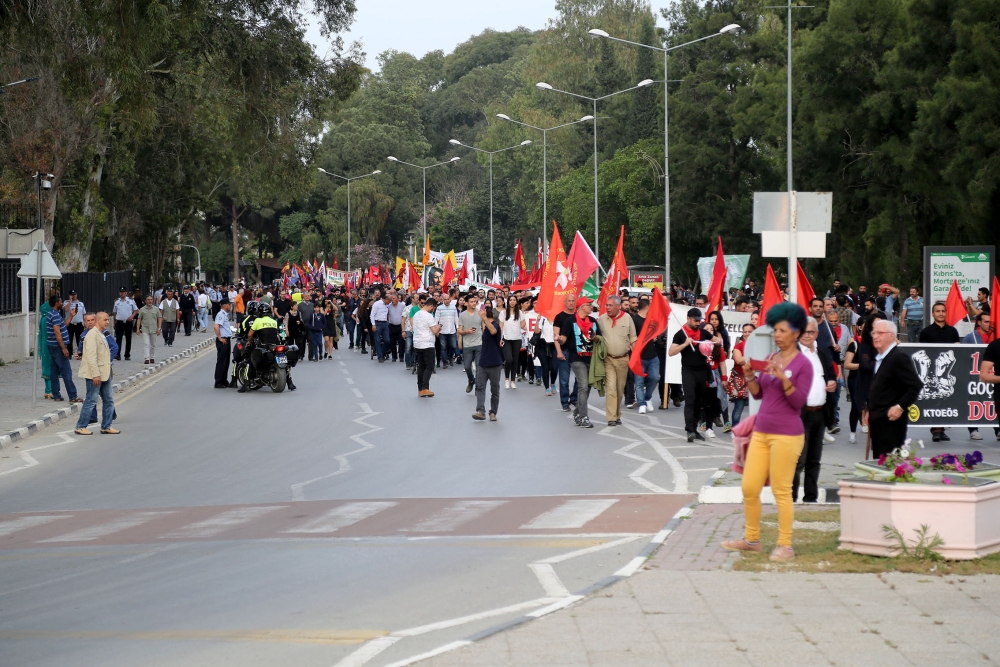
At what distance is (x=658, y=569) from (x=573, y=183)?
222 ft

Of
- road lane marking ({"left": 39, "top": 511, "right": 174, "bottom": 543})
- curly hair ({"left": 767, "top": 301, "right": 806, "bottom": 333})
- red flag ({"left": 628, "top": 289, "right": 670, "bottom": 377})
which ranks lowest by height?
road lane marking ({"left": 39, "top": 511, "right": 174, "bottom": 543})

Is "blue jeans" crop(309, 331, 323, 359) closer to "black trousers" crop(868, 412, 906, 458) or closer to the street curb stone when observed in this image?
the street curb stone

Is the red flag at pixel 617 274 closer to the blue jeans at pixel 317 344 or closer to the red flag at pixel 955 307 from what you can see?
the red flag at pixel 955 307

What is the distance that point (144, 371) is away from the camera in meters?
30.1

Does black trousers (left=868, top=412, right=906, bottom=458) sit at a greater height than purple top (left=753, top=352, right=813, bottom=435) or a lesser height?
lesser

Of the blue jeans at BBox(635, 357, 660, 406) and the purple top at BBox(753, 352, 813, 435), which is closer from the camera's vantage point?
the purple top at BBox(753, 352, 813, 435)

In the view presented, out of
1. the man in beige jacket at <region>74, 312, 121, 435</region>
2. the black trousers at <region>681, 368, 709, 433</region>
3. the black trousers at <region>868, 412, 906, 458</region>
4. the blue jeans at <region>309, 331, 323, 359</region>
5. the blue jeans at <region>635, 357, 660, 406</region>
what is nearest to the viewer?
the black trousers at <region>868, 412, 906, 458</region>

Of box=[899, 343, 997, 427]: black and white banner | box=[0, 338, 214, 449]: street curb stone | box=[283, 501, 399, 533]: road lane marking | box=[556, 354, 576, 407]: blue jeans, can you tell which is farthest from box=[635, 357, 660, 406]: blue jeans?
box=[283, 501, 399, 533]: road lane marking

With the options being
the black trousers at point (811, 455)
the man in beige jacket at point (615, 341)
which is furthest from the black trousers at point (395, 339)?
the black trousers at point (811, 455)

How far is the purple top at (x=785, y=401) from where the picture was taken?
8617mm

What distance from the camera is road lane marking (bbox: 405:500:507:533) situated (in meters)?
10.6

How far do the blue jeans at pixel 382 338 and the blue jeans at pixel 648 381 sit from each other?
1361 cm

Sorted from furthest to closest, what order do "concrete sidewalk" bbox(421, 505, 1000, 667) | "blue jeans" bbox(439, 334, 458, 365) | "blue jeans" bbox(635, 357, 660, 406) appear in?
"blue jeans" bbox(439, 334, 458, 365)
"blue jeans" bbox(635, 357, 660, 406)
"concrete sidewalk" bbox(421, 505, 1000, 667)

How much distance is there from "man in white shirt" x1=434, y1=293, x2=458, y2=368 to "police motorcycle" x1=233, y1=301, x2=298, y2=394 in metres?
4.31
